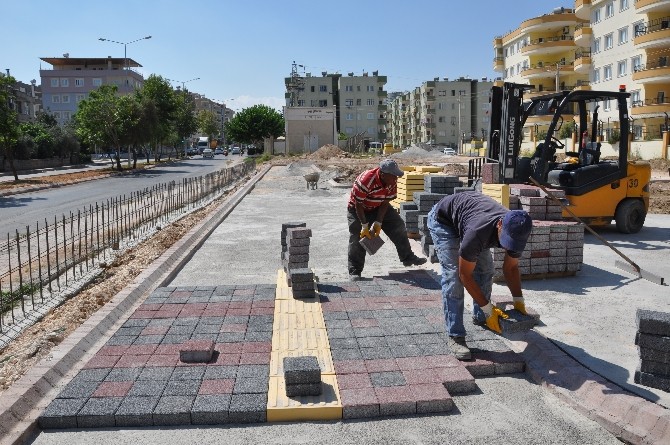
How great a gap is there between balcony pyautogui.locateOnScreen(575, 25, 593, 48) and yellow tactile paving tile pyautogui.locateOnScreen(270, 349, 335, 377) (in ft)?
157

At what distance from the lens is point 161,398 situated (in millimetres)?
4078

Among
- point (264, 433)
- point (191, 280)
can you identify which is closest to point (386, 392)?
point (264, 433)

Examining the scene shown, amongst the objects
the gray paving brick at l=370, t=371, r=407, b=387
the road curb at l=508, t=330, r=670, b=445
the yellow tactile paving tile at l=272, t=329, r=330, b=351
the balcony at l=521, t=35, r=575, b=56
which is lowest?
the road curb at l=508, t=330, r=670, b=445

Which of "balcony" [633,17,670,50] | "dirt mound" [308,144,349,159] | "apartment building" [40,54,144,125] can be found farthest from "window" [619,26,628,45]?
"apartment building" [40,54,144,125]

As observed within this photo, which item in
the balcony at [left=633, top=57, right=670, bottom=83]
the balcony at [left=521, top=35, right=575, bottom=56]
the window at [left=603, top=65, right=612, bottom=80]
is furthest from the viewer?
the balcony at [left=521, top=35, right=575, bottom=56]

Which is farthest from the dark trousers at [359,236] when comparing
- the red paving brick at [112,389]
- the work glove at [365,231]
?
the red paving brick at [112,389]

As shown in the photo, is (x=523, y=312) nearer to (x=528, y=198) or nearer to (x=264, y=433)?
(x=264, y=433)

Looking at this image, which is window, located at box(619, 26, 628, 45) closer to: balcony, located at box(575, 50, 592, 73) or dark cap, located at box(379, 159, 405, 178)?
balcony, located at box(575, 50, 592, 73)

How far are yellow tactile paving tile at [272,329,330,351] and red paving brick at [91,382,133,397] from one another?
1.28 metres

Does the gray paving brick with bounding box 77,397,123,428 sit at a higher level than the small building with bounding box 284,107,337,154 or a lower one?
lower

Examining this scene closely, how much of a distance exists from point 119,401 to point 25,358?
4.96ft

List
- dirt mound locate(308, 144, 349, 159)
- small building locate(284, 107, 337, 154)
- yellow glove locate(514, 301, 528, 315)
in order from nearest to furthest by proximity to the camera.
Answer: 1. yellow glove locate(514, 301, 528, 315)
2. dirt mound locate(308, 144, 349, 159)
3. small building locate(284, 107, 337, 154)

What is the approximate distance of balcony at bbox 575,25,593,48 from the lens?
45062 mm

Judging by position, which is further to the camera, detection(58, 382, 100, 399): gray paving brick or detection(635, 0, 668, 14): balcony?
detection(635, 0, 668, 14): balcony
